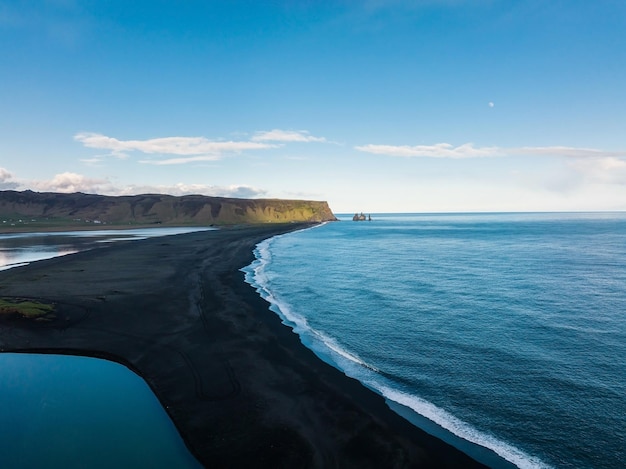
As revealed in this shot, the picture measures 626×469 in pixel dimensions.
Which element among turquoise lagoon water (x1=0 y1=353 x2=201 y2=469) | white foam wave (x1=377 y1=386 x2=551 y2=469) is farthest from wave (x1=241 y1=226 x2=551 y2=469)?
turquoise lagoon water (x1=0 y1=353 x2=201 y2=469)

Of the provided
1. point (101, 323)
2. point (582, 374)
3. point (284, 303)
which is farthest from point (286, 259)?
point (582, 374)

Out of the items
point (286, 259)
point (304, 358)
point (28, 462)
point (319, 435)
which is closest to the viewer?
point (28, 462)

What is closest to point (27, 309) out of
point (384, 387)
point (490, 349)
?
point (384, 387)

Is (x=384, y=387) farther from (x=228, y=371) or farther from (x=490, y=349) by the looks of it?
(x=490, y=349)

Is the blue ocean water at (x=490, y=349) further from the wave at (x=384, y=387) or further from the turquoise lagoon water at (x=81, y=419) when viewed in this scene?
the turquoise lagoon water at (x=81, y=419)

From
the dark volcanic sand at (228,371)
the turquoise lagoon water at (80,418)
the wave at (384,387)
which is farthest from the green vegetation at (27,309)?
the wave at (384,387)

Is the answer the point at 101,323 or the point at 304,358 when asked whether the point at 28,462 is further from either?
the point at 101,323

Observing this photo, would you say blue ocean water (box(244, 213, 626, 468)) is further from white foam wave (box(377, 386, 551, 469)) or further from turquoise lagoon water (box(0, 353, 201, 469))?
turquoise lagoon water (box(0, 353, 201, 469))
